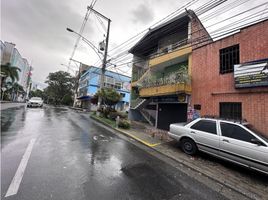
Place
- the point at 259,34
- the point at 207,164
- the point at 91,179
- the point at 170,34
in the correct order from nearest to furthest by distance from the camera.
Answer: the point at 91,179, the point at 207,164, the point at 259,34, the point at 170,34

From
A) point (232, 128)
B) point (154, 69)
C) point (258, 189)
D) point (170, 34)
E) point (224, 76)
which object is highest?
point (170, 34)

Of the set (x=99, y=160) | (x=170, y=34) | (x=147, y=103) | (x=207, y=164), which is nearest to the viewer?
(x=99, y=160)

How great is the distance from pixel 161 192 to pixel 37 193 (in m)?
A: 2.64

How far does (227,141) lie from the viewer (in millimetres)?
5020

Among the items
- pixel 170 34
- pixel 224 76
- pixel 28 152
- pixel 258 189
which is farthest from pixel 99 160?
pixel 170 34

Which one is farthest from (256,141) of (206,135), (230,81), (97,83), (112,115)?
(97,83)

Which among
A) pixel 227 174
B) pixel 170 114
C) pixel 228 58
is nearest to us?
pixel 227 174

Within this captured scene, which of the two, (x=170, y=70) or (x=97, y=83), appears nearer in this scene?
(x=170, y=70)

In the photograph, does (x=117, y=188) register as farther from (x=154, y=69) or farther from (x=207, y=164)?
(x=154, y=69)

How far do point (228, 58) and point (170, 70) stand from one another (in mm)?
5507

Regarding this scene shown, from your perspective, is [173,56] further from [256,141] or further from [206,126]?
[256,141]

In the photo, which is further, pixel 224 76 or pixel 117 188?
pixel 224 76

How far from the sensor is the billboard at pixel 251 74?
6.71 m

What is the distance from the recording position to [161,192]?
3371 millimetres
